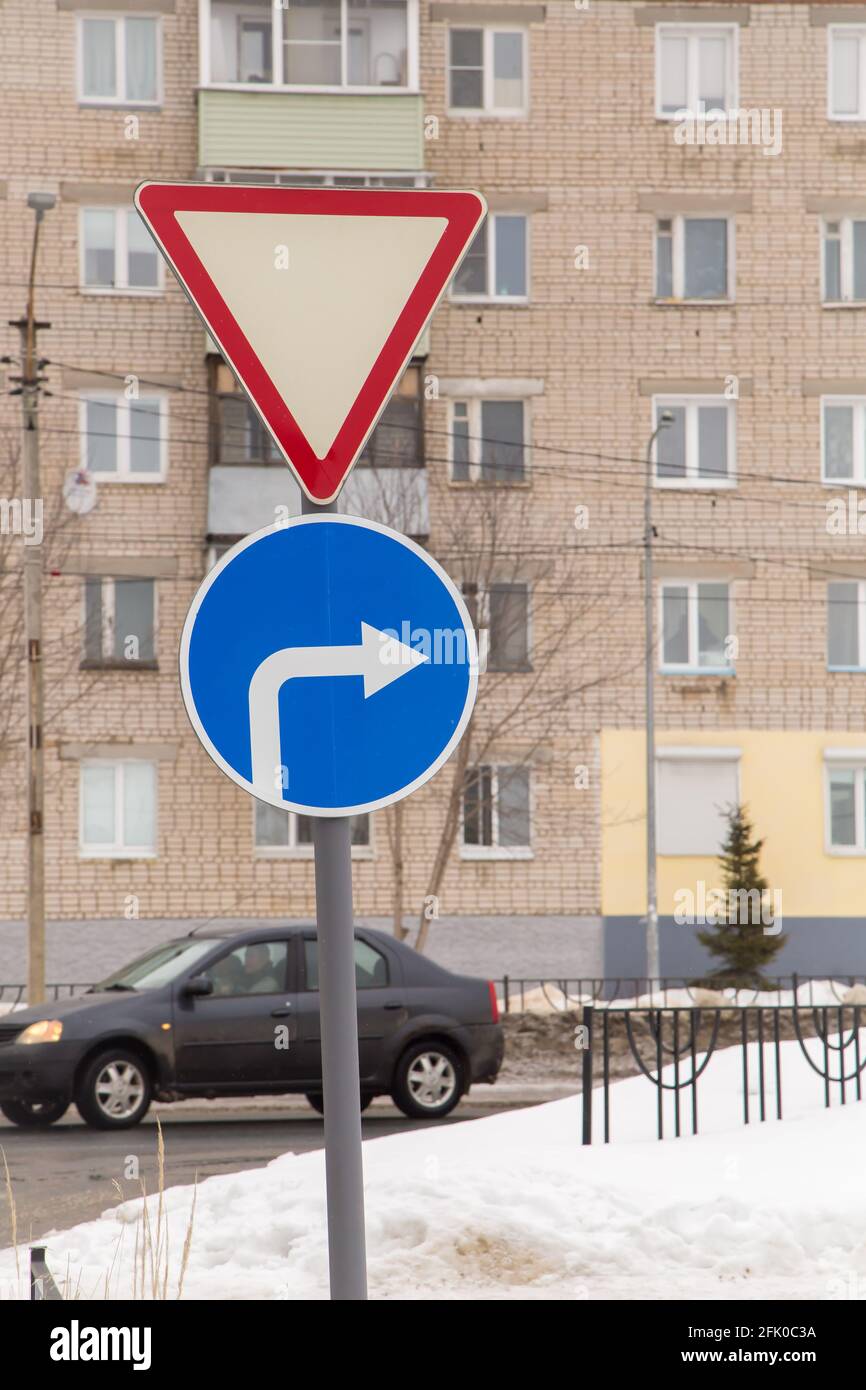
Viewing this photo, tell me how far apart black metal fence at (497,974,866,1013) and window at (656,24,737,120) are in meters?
15.4

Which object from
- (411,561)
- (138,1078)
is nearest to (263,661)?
(411,561)

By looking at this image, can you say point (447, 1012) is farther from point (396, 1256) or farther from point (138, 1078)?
point (396, 1256)

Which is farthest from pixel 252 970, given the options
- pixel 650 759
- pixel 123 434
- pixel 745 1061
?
pixel 123 434

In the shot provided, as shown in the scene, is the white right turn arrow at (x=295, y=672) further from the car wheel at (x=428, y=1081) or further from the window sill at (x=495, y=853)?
the window sill at (x=495, y=853)

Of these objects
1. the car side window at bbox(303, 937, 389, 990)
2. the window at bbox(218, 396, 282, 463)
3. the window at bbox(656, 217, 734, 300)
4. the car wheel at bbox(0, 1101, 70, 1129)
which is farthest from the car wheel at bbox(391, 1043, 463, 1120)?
the window at bbox(656, 217, 734, 300)

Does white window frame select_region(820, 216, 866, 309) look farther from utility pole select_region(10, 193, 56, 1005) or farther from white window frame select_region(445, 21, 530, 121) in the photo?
utility pole select_region(10, 193, 56, 1005)

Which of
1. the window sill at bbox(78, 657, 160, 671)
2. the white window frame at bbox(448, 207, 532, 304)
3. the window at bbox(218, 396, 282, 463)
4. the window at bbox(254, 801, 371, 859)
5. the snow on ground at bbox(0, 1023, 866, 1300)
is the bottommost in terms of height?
the snow on ground at bbox(0, 1023, 866, 1300)

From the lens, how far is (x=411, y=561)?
3.66 m

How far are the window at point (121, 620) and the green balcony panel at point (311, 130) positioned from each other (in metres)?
7.25

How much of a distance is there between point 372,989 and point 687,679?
18.7 metres

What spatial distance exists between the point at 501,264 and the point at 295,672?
3132 centimetres

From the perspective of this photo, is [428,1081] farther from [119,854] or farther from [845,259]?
[845,259]

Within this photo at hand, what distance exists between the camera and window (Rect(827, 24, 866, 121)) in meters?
34.6

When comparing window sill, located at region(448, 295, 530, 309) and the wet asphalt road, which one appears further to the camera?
window sill, located at region(448, 295, 530, 309)
